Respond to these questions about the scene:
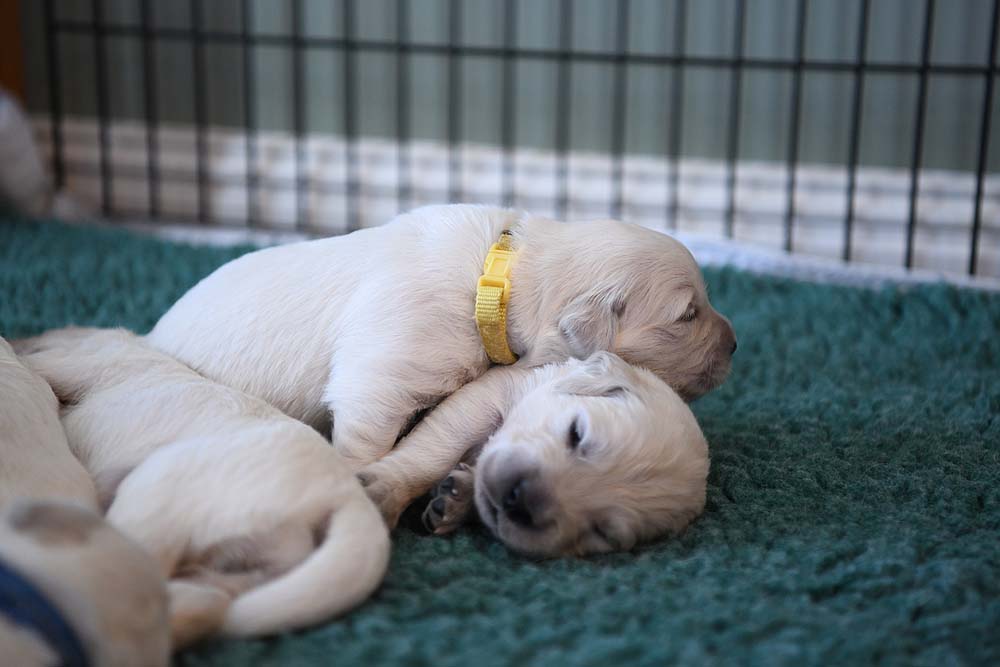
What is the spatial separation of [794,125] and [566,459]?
2.44m

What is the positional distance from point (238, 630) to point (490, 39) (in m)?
3.56

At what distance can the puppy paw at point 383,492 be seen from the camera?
1.93 metres

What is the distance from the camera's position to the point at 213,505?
1.59m

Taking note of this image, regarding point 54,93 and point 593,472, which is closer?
point 593,472

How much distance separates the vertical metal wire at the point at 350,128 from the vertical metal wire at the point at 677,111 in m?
1.34

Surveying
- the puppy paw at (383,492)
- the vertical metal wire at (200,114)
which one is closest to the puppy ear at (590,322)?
the puppy paw at (383,492)


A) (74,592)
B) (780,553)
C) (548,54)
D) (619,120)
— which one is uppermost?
(548,54)

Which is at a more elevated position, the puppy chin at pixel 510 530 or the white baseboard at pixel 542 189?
the white baseboard at pixel 542 189

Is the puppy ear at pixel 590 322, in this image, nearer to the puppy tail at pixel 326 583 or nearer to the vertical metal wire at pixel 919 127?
the puppy tail at pixel 326 583

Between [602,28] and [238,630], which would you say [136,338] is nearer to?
[238,630]

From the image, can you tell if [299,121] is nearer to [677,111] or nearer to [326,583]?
[677,111]

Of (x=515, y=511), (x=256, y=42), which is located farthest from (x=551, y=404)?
(x=256, y=42)

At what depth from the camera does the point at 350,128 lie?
14.9 feet

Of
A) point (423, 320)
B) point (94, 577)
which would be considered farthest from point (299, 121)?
point (94, 577)
